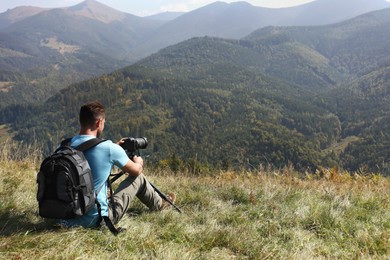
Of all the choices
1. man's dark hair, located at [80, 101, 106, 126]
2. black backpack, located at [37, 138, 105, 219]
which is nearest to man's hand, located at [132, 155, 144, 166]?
man's dark hair, located at [80, 101, 106, 126]

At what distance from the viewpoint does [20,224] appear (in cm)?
459

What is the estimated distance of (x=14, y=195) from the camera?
5633 millimetres

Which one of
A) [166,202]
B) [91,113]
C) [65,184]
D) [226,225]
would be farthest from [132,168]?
[226,225]

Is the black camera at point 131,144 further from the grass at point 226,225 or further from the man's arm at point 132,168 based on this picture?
the grass at point 226,225

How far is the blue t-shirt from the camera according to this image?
4277mm

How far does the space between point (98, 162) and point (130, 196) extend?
1.07 meters

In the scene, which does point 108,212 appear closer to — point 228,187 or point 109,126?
point 228,187

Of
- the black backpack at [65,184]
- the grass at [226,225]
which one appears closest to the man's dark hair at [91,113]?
the black backpack at [65,184]

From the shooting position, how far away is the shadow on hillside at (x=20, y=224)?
421 centimetres

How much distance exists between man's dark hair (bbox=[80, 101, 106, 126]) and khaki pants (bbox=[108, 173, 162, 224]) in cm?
118

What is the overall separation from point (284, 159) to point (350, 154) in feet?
137

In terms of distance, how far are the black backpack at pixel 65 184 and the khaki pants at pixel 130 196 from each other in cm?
78

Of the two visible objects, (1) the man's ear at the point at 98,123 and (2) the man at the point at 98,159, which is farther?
(1) the man's ear at the point at 98,123

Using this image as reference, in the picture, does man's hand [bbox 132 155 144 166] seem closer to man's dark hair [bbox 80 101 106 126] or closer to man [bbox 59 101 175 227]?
man [bbox 59 101 175 227]
